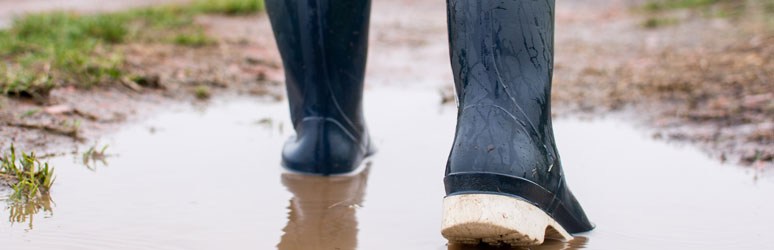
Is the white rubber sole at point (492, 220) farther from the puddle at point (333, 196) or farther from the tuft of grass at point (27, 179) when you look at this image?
the tuft of grass at point (27, 179)

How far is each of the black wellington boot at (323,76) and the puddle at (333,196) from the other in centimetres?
7

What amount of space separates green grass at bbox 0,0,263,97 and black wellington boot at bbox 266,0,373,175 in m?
1.11

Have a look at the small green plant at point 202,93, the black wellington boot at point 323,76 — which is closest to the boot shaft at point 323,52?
the black wellington boot at point 323,76

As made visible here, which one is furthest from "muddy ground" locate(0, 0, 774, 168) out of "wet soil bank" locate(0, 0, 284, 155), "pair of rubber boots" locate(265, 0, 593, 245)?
"pair of rubber boots" locate(265, 0, 593, 245)

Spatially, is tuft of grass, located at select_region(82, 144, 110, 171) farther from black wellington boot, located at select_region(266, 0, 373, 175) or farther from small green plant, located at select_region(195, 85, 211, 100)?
small green plant, located at select_region(195, 85, 211, 100)

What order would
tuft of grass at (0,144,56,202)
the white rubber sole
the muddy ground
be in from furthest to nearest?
the muddy ground < tuft of grass at (0,144,56,202) < the white rubber sole

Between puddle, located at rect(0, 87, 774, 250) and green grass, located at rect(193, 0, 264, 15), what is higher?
green grass, located at rect(193, 0, 264, 15)

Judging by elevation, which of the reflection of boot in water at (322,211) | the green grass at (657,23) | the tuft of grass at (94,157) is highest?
the green grass at (657,23)

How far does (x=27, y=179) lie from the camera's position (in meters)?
1.63

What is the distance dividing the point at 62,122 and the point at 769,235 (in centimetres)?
190

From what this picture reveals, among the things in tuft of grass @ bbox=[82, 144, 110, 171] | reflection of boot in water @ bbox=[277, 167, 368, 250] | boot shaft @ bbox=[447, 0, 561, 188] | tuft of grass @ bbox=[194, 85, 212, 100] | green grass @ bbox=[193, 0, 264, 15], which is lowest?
reflection of boot in water @ bbox=[277, 167, 368, 250]

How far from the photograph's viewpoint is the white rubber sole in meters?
1.23

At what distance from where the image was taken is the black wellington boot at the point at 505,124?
129 centimetres

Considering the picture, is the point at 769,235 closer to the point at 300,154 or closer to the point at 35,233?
the point at 300,154
